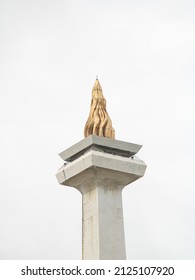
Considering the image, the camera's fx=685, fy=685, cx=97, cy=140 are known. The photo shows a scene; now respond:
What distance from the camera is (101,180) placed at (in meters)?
17.6

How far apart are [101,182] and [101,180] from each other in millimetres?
55

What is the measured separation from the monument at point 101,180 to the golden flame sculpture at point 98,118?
1.1 inches

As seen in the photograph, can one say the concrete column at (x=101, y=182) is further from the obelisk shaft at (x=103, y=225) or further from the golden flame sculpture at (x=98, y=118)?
the golden flame sculpture at (x=98, y=118)

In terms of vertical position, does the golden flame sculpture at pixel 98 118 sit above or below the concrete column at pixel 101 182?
above

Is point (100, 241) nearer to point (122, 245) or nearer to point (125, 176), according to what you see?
point (122, 245)

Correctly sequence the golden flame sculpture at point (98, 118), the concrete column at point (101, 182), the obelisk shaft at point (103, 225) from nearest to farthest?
the obelisk shaft at point (103, 225)
the concrete column at point (101, 182)
the golden flame sculpture at point (98, 118)

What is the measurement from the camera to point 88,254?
17.2 m

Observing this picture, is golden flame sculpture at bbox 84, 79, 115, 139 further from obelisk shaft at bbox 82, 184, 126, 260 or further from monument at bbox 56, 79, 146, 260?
obelisk shaft at bbox 82, 184, 126, 260

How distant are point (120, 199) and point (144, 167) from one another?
107cm

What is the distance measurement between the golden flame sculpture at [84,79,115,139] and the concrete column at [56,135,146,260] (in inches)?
24.9

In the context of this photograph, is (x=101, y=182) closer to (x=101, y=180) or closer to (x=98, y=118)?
(x=101, y=180)

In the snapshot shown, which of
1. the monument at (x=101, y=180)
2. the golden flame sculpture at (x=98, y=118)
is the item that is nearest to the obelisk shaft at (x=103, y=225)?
the monument at (x=101, y=180)

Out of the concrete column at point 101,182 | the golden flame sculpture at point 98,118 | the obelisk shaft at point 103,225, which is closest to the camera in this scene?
the obelisk shaft at point 103,225

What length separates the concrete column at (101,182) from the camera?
1709 cm
